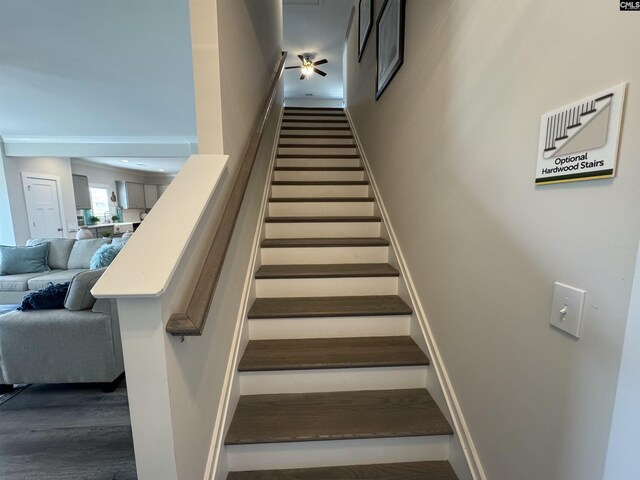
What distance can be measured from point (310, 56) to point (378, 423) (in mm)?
5748

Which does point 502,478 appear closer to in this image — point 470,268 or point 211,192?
point 470,268

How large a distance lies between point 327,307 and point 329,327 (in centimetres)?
11

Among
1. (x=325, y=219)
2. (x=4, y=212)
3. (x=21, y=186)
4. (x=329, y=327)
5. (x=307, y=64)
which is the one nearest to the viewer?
(x=329, y=327)

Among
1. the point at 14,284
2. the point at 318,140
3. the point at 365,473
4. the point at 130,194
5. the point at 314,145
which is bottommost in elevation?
the point at 365,473

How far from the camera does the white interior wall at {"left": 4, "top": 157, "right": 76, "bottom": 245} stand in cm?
518

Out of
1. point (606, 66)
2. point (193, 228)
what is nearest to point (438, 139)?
point (606, 66)

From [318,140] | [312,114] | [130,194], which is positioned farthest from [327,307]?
[130,194]

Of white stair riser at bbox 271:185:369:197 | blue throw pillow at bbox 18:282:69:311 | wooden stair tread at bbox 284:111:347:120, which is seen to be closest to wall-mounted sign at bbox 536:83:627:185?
white stair riser at bbox 271:185:369:197

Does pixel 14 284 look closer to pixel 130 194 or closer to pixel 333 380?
pixel 333 380

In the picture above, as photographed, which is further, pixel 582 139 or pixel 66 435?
pixel 66 435

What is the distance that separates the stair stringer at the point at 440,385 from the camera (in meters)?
1.09

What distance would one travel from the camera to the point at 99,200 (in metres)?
7.71

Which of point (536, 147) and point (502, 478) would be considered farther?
point (502, 478)

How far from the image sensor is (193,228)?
0.86 meters
